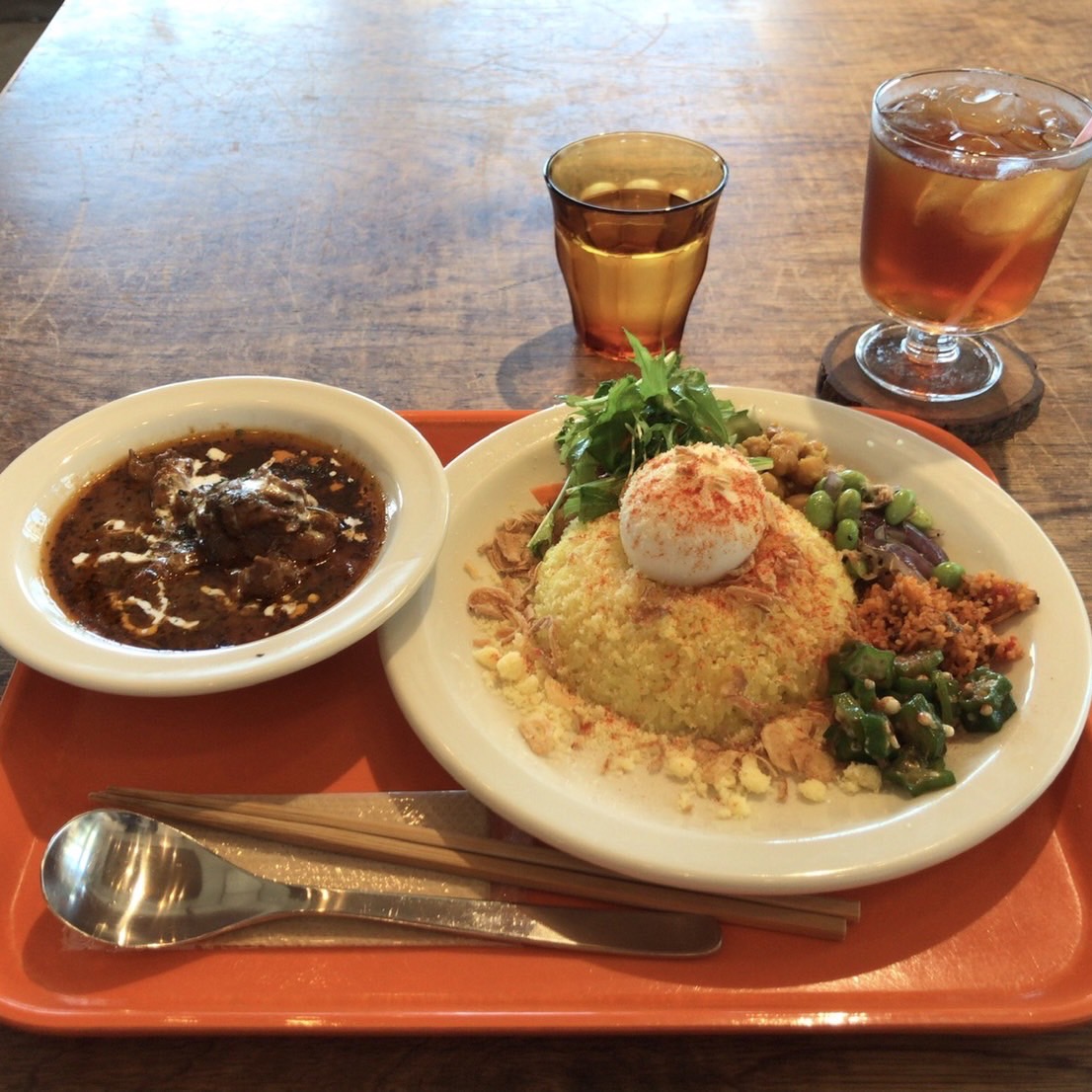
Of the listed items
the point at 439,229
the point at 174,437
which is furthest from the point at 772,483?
the point at 439,229

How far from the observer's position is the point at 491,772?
1.46m

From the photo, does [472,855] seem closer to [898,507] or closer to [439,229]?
[898,507]

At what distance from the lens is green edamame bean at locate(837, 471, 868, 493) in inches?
78.3

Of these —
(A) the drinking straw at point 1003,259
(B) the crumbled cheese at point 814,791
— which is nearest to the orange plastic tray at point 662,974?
(B) the crumbled cheese at point 814,791

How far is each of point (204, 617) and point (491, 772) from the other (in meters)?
0.64

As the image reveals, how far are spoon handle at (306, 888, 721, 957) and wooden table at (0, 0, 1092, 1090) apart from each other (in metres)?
0.12

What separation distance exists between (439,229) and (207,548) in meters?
1.75

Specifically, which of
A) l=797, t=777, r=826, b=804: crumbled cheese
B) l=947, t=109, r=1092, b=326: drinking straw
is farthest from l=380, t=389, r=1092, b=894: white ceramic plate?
l=947, t=109, r=1092, b=326: drinking straw

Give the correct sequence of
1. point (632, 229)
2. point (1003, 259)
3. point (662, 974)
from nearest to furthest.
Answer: point (662, 974), point (1003, 259), point (632, 229)

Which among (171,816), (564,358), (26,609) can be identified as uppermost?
(26,609)

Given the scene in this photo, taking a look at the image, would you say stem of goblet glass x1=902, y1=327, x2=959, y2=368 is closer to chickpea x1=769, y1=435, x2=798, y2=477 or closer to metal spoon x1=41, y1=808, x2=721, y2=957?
chickpea x1=769, y1=435, x2=798, y2=477

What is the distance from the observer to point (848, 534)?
6.32 feet

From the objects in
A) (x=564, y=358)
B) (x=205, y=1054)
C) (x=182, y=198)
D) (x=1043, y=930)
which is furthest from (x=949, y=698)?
(x=182, y=198)

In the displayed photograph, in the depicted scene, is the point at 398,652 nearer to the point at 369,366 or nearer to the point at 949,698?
the point at 949,698
